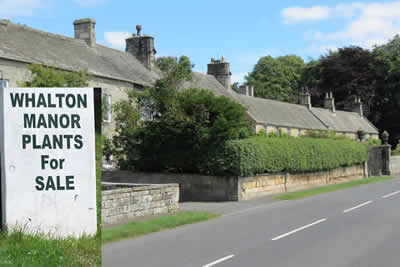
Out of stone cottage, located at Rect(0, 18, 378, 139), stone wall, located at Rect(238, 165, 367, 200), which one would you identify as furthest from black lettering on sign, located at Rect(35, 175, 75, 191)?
stone wall, located at Rect(238, 165, 367, 200)

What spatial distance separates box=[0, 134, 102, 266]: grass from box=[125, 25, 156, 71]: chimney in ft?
111

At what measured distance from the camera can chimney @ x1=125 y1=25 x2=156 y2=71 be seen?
37.5 metres

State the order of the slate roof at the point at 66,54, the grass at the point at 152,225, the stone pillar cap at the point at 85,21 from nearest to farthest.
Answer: the grass at the point at 152,225
the slate roof at the point at 66,54
the stone pillar cap at the point at 85,21

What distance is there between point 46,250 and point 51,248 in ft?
0.33

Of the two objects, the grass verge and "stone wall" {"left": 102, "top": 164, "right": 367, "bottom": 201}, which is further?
"stone wall" {"left": 102, "top": 164, "right": 367, "bottom": 201}

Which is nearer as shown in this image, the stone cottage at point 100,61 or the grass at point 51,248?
the grass at point 51,248

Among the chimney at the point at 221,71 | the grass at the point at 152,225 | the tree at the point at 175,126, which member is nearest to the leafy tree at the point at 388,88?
the chimney at the point at 221,71

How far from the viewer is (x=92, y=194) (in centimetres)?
296

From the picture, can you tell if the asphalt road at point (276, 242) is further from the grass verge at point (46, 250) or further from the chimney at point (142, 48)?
the chimney at point (142, 48)

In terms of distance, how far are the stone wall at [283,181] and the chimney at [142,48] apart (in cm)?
1434

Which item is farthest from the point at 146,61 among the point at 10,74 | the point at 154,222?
the point at 154,222

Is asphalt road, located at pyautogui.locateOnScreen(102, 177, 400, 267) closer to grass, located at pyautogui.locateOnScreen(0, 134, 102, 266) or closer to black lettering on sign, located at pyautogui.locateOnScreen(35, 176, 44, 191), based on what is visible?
grass, located at pyautogui.locateOnScreen(0, 134, 102, 266)

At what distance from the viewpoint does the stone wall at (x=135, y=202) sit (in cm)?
1495

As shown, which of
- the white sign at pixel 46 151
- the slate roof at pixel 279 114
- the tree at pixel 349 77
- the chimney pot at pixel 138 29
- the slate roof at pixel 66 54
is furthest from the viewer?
the tree at pixel 349 77
